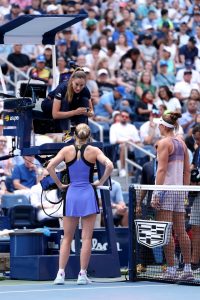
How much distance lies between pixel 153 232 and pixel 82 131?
1.49 meters

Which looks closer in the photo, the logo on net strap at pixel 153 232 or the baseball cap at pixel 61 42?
the logo on net strap at pixel 153 232

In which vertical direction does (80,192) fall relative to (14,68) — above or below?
below

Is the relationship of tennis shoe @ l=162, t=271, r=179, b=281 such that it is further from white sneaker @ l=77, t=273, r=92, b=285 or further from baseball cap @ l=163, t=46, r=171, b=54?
baseball cap @ l=163, t=46, r=171, b=54

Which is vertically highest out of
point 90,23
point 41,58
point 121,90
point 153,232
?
point 90,23

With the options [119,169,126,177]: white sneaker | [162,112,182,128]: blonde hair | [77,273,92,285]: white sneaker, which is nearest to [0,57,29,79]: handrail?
[119,169,126,177]: white sneaker

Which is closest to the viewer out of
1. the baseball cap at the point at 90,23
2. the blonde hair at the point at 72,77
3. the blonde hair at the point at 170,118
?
the blonde hair at the point at 170,118

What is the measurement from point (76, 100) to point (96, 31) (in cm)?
1240

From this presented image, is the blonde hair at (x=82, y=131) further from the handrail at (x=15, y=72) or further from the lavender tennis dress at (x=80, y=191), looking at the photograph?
the handrail at (x=15, y=72)

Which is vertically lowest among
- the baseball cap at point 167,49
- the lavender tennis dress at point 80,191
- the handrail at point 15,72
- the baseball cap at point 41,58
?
the lavender tennis dress at point 80,191

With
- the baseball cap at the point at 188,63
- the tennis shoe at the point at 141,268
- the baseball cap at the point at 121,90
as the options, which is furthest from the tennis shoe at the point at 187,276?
the baseball cap at the point at 188,63

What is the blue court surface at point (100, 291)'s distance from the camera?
1275cm

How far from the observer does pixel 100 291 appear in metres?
13.4

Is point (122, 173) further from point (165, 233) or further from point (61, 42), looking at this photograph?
point (165, 233)

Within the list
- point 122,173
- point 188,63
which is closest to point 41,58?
point 122,173
